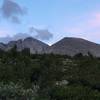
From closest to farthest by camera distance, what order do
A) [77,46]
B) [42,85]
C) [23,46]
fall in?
[42,85] → [23,46] → [77,46]

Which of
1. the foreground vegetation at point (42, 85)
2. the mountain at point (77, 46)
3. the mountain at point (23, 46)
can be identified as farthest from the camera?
the mountain at point (77, 46)

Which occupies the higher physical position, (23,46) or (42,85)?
(23,46)

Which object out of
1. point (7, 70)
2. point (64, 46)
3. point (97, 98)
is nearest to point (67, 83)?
point (7, 70)

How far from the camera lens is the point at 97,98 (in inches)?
765

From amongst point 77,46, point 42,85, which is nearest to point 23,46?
point 77,46

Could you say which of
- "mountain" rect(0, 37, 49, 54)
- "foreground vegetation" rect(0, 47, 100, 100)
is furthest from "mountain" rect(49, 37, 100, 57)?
"foreground vegetation" rect(0, 47, 100, 100)

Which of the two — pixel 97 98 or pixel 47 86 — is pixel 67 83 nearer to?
pixel 47 86

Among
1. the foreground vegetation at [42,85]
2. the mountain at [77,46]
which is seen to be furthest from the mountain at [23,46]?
the foreground vegetation at [42,85]

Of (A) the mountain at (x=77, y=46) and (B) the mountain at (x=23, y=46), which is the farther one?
(A) the mountain at (x=77, y=46)

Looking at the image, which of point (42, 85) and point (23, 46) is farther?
point (23, 46)

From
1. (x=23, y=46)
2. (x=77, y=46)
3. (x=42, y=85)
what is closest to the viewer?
(x=42, y=85)

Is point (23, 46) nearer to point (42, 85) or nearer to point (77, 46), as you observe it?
point (77, 46)

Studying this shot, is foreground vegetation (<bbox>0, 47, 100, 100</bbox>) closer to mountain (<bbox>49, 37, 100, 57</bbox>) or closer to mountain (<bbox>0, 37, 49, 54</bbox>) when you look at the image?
mountain (<bbox>0, 37, 49, 54</bbox>)

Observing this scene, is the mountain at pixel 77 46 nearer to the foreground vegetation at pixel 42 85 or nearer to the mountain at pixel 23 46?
the mountain at pixel 23 46
